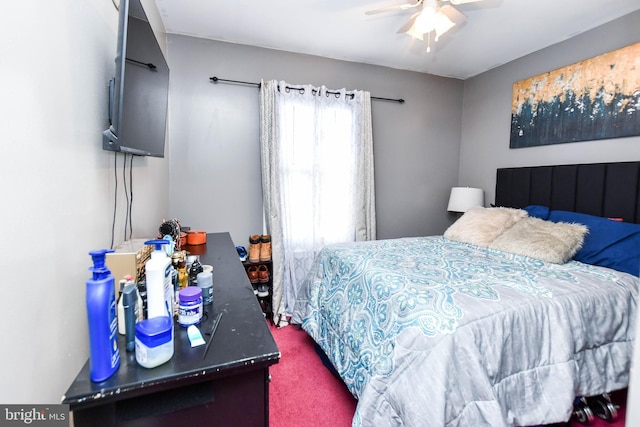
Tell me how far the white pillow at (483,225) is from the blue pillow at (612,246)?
48cm

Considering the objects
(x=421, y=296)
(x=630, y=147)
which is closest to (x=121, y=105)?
(x=421, y=296)

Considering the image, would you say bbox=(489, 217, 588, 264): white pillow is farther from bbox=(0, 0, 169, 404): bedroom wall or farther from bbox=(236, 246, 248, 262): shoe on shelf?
bbox=(0, 0, 169, 404): bedroom wall

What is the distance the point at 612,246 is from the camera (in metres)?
1.87

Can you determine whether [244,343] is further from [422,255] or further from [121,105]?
[422,255]

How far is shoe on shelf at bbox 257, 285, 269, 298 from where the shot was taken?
2.71m

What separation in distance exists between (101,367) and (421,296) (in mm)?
1219

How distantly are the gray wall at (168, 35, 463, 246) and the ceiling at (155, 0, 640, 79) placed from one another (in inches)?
6.4

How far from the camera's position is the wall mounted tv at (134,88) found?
954 mm

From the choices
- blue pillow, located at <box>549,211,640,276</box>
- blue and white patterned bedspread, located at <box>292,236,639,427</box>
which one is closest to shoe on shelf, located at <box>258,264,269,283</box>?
blue and white patterned bedspread, located at <box>292,236,639,427</box>

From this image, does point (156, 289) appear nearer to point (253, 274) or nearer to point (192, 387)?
point (192, 387)

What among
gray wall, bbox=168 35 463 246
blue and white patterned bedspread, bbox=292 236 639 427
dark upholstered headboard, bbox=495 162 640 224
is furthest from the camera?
gray wall, bbox=168 35 463 246

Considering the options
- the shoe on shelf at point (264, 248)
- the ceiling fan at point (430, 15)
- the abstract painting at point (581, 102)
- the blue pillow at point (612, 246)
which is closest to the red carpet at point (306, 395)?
the shoe on shelf at point (264, 248)

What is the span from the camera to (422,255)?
6.82 feet

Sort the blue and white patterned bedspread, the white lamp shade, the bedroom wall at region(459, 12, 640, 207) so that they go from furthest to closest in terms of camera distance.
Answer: the white lamp shade
the bedroom wall at region(459, 12, 640, 207)
the blue and white patterned bedspread
